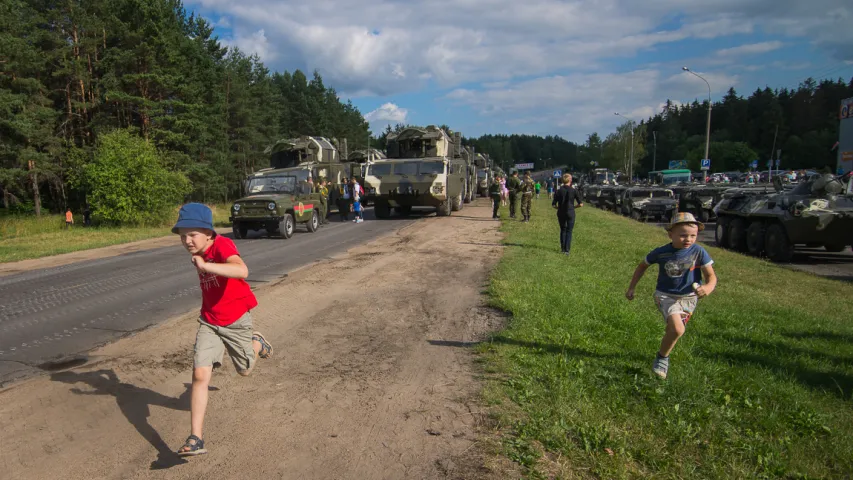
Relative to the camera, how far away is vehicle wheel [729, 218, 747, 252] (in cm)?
1493

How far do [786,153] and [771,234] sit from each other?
9185 centimetres

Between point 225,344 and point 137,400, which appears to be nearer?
point 225,344

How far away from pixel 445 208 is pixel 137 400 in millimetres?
17885

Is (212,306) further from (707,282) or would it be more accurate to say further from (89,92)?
(89,92)

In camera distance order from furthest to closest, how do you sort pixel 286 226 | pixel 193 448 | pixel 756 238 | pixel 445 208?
pixel 445 208 → pixel 286 226 → pixel 756 238 → pixel 193 448

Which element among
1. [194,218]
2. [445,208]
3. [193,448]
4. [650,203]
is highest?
[194,218]

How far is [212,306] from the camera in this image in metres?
3.73

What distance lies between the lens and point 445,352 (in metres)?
5.36

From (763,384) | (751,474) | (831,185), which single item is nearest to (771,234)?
(831,185)

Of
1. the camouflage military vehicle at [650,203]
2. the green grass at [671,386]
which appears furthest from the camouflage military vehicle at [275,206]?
the camouflage military vehicle at [650,203]

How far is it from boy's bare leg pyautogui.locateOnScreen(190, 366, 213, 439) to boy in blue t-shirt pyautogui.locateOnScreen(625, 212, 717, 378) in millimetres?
3342

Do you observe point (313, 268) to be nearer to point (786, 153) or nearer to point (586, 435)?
point (586, 435)

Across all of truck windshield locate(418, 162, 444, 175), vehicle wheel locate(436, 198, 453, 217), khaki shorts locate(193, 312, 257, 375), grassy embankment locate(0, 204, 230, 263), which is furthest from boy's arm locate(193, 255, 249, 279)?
vehicle wheel locate(436, 198, 453, 217)

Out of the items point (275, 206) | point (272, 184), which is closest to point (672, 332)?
point (275, 206)
